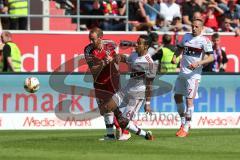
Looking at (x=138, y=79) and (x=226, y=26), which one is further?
(x=226, y=26)

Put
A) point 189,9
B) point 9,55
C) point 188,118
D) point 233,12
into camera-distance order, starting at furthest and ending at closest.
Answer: point 233,12, point 189,9, point 9,55, point 188,118

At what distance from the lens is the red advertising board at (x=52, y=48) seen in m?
25.3

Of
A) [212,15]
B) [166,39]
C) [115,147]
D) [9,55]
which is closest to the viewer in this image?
[115,147]

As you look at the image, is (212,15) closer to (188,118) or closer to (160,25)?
(160,25)

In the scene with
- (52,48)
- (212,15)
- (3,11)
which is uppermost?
(3,11)

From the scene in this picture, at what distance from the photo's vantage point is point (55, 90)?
70.1ft

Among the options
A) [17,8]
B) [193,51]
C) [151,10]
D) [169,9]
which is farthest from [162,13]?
[193,51]

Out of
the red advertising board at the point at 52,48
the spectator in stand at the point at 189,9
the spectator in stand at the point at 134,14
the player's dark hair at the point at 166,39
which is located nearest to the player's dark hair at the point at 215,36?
the player's dark hair at the point at 166,39

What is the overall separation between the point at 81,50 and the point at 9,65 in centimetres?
338

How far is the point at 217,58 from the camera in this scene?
25.2 meters

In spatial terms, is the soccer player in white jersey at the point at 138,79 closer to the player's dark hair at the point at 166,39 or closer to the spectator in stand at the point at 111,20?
the player's dark hair at the point at 166,39

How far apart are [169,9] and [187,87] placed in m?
8.81

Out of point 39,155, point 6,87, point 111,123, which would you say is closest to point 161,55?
point 6,87

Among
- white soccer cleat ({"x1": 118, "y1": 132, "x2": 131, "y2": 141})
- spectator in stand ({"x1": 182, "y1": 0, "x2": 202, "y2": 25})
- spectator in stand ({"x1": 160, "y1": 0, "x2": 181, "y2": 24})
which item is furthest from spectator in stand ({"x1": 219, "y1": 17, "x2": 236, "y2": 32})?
white soccer cleat ({"x1": 118, "y1": 132, "x2": 131, "y2": 141})
